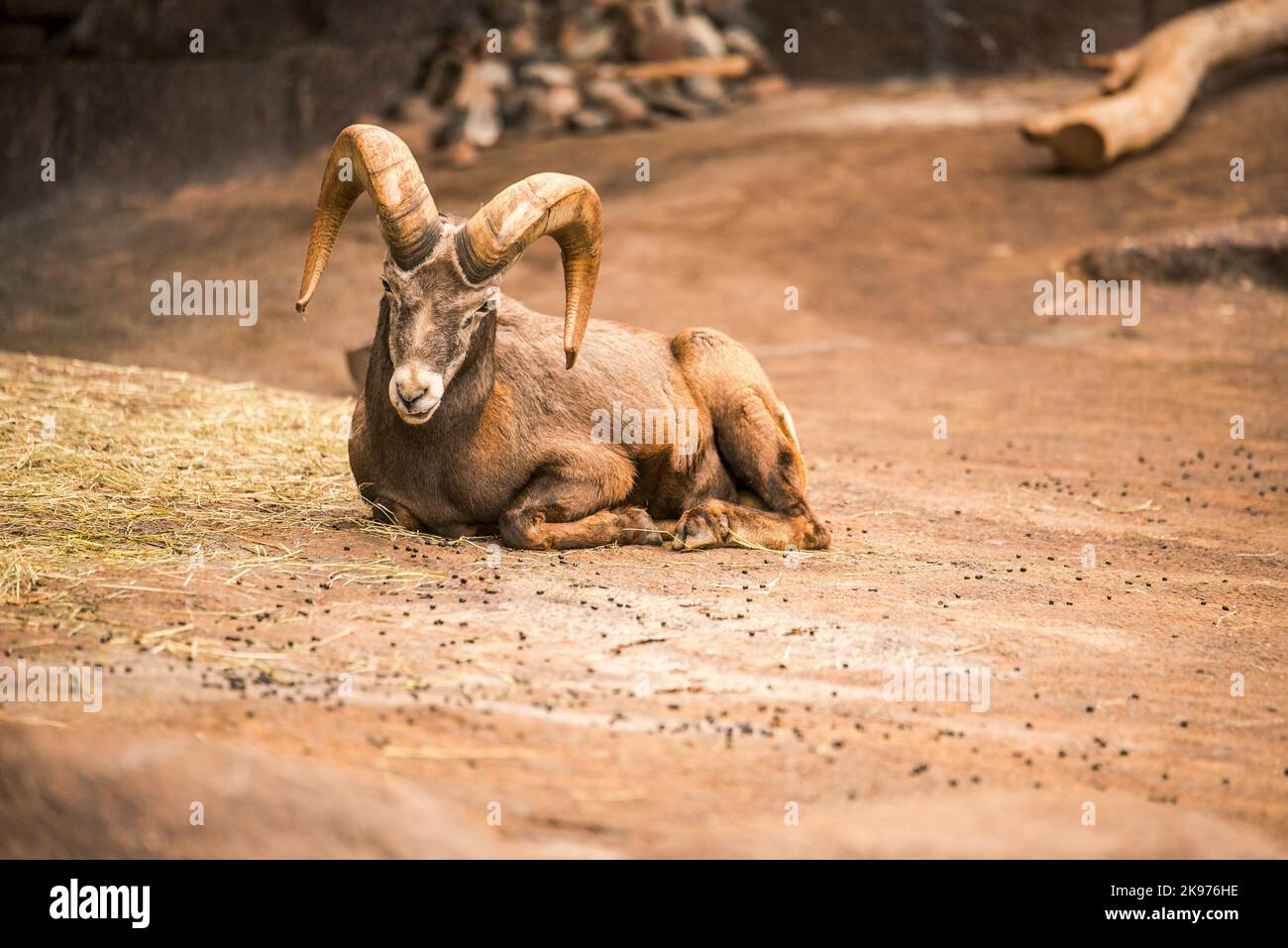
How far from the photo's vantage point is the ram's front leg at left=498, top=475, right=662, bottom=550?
6.07 meters

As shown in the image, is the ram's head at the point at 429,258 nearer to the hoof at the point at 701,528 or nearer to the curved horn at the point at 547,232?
the curved horn at the point at 547,232

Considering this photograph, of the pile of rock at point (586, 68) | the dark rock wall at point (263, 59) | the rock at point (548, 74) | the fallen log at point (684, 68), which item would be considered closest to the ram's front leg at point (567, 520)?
the dark rock wall at point (263, 59)

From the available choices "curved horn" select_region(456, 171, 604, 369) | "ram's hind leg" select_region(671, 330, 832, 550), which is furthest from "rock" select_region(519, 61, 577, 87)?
"curved horn" select_region(456, 171, 604, 369)

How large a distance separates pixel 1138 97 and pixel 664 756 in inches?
549

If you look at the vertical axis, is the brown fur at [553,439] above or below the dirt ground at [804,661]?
above

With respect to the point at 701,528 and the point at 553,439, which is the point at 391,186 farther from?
the point at 701,528

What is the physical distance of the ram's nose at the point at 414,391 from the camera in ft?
18.0

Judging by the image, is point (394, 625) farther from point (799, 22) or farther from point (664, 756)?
point (799, 22)

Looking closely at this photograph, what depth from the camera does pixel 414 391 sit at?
5.49 metres

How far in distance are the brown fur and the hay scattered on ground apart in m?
0.36

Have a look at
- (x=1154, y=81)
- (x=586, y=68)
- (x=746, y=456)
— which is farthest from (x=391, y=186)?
(x=586, y=68)

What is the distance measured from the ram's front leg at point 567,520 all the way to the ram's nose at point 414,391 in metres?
0.77

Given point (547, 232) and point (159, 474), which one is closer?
point (547, 232)

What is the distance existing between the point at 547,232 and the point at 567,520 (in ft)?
4.03
